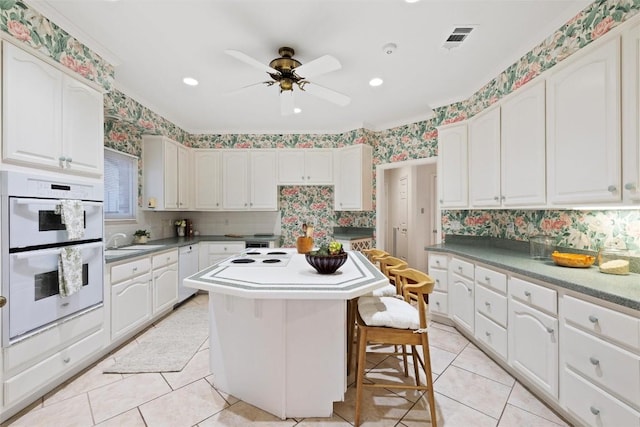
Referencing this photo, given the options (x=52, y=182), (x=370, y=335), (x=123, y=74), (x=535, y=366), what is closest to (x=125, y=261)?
(x=52, y=182)

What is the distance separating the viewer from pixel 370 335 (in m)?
1.58

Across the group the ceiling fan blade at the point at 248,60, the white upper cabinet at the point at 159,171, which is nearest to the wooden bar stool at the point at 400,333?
the ceiling fan blade at the point at 248,60

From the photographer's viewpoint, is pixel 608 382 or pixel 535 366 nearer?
pixel 608 382

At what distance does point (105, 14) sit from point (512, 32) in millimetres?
2988

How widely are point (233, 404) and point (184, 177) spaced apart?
11.3 feet

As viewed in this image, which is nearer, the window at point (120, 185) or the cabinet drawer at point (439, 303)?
the cabinet drawer at point (439, 303)

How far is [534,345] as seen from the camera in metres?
1.77

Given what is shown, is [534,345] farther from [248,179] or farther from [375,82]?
[248,179]

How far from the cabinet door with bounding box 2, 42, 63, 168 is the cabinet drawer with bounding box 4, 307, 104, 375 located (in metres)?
1.12

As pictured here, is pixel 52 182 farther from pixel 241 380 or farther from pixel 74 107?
pixel 241 380

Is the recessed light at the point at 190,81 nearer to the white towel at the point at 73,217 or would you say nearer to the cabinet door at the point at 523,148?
the white towel at the point at 73,217

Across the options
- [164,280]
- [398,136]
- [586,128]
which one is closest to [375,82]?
[398,136]

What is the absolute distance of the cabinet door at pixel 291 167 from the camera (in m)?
4.45

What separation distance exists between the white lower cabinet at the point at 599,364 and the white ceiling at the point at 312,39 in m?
1.97
